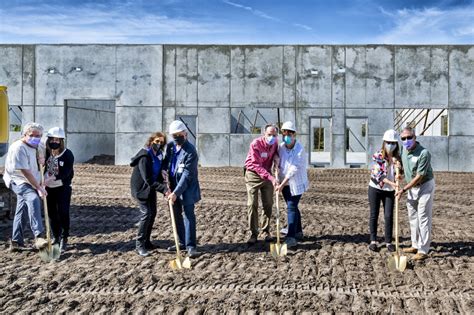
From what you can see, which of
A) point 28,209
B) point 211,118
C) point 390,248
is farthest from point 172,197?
point 211,118

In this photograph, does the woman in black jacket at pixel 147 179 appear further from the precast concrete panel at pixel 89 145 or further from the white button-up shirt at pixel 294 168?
the precast concrete panel at pixel 89 145

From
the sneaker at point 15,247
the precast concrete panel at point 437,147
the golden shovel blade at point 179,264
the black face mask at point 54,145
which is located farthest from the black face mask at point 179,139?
the precast concrete panel at point 437,147

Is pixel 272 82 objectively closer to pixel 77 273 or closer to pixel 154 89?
pixel 154 89

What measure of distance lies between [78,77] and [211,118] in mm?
5568

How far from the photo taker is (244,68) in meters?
21.2

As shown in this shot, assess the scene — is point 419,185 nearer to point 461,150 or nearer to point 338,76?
point 338,76

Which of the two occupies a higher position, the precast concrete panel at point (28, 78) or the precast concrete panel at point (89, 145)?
the precast concrete panel at point (28, 78)

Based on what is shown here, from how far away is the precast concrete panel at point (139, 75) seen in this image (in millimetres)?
21250

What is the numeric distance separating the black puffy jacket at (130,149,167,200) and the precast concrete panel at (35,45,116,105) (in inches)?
609

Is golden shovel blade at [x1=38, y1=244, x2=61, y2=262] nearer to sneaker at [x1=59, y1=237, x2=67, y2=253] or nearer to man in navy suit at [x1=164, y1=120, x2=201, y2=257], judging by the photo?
sneaker at [x1=59, y1=237, x2=67, y2=253]

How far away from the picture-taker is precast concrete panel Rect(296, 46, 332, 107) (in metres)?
21.0

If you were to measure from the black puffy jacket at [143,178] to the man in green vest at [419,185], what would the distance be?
2.95 metres

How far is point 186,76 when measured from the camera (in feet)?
69.9

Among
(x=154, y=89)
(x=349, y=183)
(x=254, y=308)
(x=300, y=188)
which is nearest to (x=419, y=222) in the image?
(x=300, y=188)
